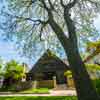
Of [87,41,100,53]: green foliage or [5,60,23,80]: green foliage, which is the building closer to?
[5,60,23,80]: green foliage

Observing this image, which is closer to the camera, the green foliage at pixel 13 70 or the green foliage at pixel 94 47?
the green foliage at pixel 94 47

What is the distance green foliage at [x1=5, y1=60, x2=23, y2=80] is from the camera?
47156 mm

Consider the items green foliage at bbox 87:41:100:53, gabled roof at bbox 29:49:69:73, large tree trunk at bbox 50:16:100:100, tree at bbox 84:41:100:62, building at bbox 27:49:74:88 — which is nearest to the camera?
large tree trunk at bbox 50:16:100:100

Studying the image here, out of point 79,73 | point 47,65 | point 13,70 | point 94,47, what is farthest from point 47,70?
point 79,73

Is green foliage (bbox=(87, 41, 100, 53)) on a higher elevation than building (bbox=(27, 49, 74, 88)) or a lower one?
lower

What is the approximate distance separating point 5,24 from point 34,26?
160 cm

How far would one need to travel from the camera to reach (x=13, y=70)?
47.2 m

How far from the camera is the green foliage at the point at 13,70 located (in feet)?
155

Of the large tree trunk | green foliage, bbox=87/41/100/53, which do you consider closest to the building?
green foliage, bbox=87/41/100/53

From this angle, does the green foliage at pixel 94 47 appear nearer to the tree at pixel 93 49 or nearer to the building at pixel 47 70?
the tree at pixel 93 49

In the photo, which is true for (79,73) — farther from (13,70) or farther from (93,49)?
(13,70)

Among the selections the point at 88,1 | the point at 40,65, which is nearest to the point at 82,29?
the point at 88,1

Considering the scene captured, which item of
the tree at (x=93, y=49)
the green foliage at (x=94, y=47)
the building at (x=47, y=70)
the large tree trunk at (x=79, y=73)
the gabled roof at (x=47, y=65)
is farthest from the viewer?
the gabled roof at (x=47, y=65)

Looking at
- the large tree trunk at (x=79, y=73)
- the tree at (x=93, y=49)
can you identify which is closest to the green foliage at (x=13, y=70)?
the tree at (x=93, y=49)
